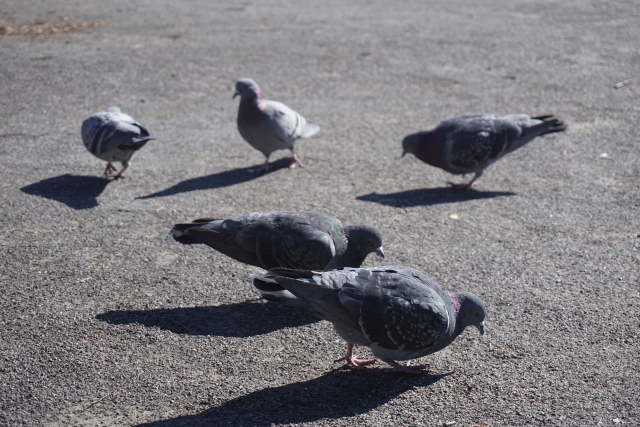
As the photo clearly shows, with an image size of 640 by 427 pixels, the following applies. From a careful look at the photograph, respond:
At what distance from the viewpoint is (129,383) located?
3955 millimetres

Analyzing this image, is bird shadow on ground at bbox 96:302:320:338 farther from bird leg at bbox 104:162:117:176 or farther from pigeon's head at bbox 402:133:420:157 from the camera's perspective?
pigeon's head at bbox 402:133:420:157

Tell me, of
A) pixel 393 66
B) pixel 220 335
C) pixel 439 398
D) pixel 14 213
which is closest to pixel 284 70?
pixel 393 66

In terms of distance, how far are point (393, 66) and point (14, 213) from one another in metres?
7.10

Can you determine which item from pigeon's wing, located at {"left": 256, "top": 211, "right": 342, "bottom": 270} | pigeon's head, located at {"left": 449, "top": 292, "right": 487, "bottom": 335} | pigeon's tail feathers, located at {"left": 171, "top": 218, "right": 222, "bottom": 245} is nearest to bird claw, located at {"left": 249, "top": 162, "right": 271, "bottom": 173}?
pigeon's tail feathers, located at {"left": 171, "top": 218, "right": 222, "bottom": 245}

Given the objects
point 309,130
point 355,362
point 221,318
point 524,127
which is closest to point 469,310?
point 355,362

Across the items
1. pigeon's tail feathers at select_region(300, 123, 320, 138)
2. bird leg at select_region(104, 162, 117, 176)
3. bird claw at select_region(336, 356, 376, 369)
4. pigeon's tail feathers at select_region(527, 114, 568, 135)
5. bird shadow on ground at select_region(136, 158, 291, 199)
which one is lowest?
bird claw at select_region(336, 356, 376, 369)

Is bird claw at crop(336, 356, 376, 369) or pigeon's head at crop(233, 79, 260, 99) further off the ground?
pigeon's head at crop(233, 79, 260, 99)

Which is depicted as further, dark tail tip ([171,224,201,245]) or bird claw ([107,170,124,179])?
bird claw ([107,170,124,179])

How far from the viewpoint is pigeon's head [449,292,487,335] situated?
4.13 meters

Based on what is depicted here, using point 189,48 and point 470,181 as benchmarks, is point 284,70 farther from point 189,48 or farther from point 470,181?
point 470,181

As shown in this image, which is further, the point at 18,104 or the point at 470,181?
the point at 18,104

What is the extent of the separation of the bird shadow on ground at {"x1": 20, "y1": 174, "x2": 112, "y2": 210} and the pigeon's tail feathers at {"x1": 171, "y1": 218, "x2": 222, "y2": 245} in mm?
1898

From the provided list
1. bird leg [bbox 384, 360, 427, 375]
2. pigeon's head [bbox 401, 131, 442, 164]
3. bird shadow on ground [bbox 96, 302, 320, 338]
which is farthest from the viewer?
pigeon's head [bbox 401, 131, 442, 164]

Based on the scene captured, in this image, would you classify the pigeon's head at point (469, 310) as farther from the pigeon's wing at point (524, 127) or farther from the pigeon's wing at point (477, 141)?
the pigeon's wing at point (524, 127)
